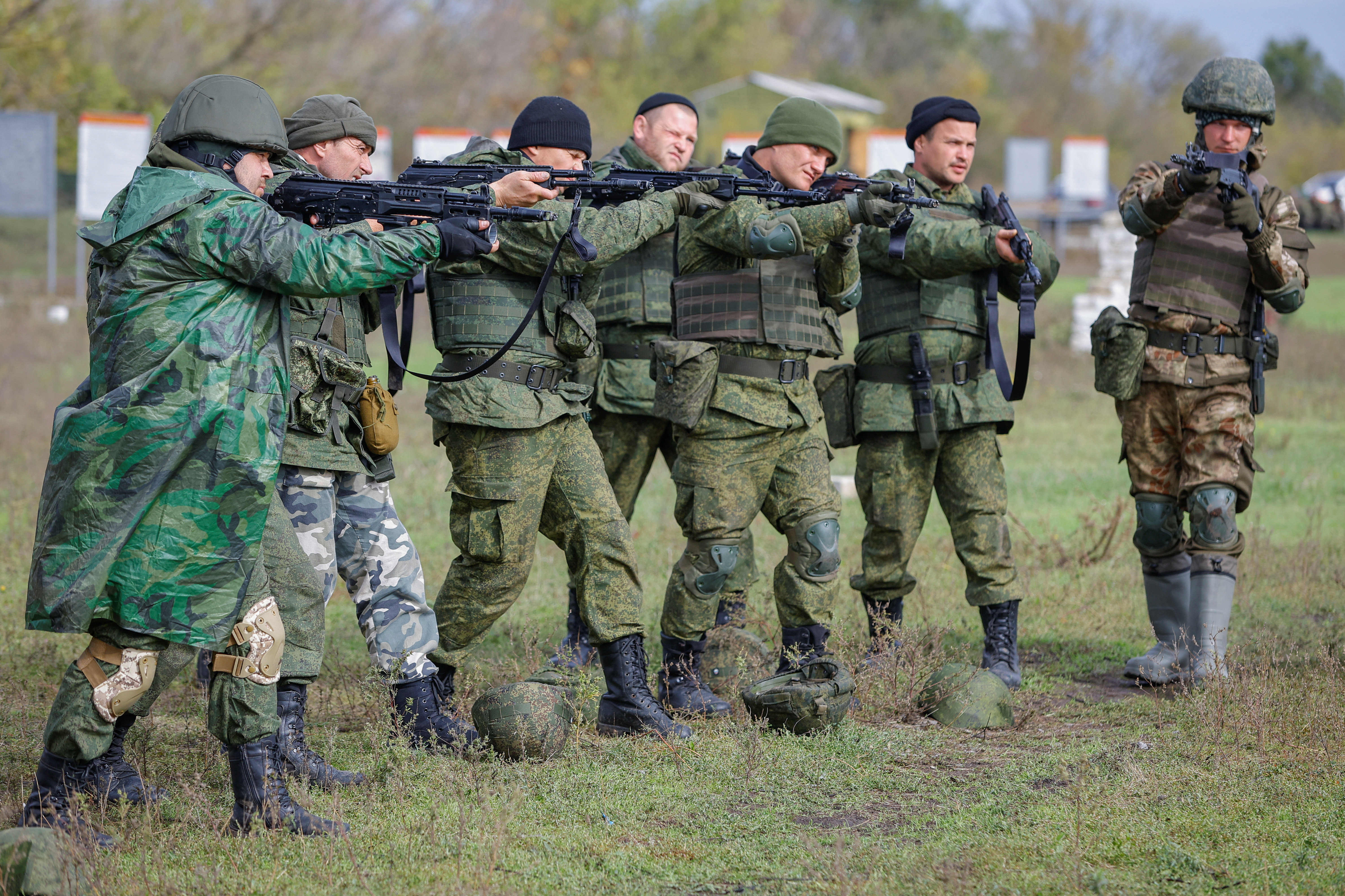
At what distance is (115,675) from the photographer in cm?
381

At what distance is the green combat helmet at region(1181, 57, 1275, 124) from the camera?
5.86 metres

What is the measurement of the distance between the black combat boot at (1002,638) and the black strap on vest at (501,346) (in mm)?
2547

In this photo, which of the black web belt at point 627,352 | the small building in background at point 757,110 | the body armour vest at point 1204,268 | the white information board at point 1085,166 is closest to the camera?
the body armour vest at point 1204,268

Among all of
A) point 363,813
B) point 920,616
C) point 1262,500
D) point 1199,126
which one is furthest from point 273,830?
point 1262,500

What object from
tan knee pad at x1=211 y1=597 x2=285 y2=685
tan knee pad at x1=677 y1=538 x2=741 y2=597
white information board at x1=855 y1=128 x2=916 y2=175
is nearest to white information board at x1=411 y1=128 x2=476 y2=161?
white information board at x1=855 y1=128 x2=916 y2=175

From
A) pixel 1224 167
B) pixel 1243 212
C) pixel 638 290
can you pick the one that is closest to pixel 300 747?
pixel 638 290

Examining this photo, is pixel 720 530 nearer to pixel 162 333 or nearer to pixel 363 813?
pixel 363 813

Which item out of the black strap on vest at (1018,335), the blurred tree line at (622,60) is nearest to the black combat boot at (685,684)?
the black strap on vest at (1018,335)

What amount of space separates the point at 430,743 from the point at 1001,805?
81.2 inches

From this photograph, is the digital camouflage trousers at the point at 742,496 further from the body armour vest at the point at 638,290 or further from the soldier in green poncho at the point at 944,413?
the body armour vest at the point at 638,290

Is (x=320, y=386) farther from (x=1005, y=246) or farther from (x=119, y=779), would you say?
(x=1005, y=246)

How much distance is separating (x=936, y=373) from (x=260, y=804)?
135 inches

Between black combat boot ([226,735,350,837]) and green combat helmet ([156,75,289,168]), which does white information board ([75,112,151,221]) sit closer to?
green combat helmet ([156,75,289,168])

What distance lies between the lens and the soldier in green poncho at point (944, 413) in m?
6.03
